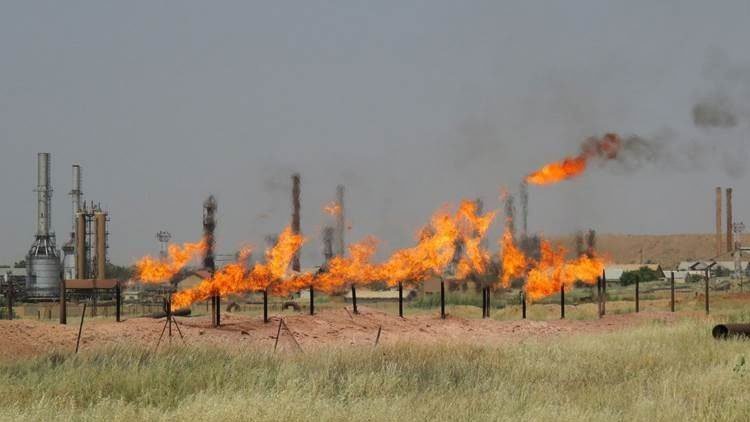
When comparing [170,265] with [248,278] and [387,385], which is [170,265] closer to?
[248,278]

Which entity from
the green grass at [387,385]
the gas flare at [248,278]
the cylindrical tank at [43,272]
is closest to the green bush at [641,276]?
the cylindrical tank at [43,272]

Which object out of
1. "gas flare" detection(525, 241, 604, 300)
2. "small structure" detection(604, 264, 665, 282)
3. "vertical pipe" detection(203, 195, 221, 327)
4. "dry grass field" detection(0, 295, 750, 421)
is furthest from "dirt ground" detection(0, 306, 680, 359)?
"small structure" detection(604, 264, 665, 282)

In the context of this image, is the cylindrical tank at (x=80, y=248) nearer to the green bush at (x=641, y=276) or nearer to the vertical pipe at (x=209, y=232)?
the vertical pipe at (x=209, y=232)

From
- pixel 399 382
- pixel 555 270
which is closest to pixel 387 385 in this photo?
pixel 399 382

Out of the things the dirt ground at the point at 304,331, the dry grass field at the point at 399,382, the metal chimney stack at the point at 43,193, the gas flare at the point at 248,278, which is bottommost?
the dirt ground at the point at 304,331

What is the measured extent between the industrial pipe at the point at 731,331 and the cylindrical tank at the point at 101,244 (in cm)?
7142

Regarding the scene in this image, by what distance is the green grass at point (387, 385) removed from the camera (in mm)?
13211

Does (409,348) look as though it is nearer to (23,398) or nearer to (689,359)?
(689,359)

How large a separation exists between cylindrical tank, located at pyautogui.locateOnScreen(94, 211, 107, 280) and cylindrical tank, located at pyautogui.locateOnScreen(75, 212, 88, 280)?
1.36 meters

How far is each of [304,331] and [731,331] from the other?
13318 mm

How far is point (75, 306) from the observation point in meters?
68.8

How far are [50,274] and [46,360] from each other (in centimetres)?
7349

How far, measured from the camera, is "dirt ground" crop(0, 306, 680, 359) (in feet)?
90.4

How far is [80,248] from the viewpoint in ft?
297
